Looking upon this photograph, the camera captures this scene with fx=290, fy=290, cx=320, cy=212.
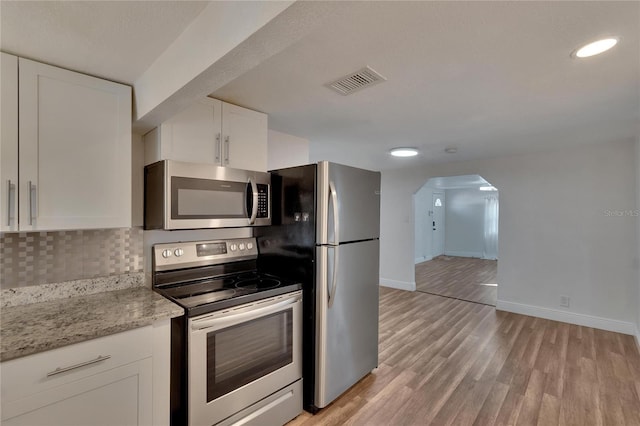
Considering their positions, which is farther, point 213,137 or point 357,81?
point 213,137

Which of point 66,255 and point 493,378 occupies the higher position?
point 66,255

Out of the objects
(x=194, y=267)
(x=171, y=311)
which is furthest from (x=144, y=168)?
(x=171, y=311)

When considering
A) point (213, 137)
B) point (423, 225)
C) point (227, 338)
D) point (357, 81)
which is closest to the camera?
point (227, 338)

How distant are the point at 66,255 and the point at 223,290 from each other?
0.94m

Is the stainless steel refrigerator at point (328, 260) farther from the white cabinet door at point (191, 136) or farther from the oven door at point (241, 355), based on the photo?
the white cabinet door at point (191, 136)

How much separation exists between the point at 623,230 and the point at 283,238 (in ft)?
13.3

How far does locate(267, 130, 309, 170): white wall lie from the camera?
2902mm

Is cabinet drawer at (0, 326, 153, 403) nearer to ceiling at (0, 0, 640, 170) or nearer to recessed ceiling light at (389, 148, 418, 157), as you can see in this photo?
ceiling at (0, 0, 640, 170)

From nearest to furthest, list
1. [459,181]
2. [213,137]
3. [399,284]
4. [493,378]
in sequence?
1. [213,137]
2. [493,378]
3. [399,284]
4. [459,181]

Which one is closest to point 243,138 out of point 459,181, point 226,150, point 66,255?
point 226,150

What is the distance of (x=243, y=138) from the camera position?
2186mm

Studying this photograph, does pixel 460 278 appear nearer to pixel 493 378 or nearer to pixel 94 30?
pixel 493 378

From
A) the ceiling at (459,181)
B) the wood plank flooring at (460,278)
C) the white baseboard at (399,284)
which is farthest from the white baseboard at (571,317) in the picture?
the ceiling at (459,181)

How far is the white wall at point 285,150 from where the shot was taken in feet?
9.52
